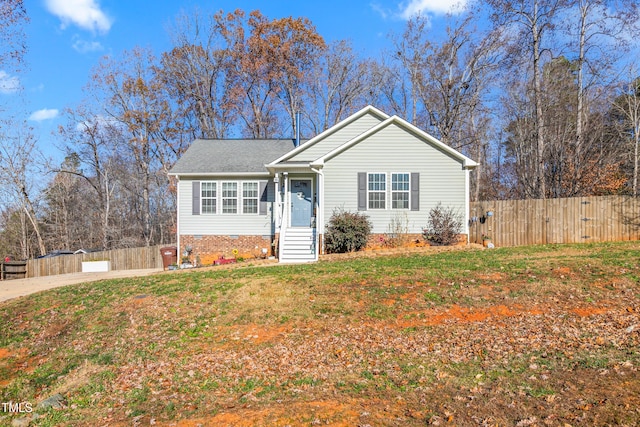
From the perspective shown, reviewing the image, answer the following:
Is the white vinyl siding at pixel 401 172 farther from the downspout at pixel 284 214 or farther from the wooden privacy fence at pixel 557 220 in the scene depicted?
the wooden privacy fence at pixel 557 220

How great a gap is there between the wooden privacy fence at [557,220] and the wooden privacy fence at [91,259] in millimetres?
14860

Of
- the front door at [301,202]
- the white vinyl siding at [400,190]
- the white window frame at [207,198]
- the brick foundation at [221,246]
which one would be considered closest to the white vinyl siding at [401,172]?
the white vinyl siding at [400,190]

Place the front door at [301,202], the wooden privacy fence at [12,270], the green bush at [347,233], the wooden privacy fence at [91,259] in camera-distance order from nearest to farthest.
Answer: the green bush at [347,233] < the front door at [301,202] < the wooden privacy fence at [12,270] < the wooden privacy fence at [91,259]

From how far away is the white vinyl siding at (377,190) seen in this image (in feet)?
49.8

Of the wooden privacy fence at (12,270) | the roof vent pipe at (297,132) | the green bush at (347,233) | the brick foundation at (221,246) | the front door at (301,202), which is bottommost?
the wooden privacy fence at (12,270)

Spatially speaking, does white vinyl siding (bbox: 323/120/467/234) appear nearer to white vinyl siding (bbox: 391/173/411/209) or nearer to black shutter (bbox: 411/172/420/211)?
black shutter (bbox: 411/172/420/211)

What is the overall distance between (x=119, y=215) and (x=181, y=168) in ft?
53.7

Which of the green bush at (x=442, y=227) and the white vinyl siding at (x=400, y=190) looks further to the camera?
the white vinyl siding at (x=400, y=190)

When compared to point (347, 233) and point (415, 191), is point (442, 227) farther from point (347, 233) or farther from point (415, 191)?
point (347, 233)

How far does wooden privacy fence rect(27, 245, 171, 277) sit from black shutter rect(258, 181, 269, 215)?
6.64 m

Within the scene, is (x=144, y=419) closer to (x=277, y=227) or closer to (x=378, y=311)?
(x=378, y=311)

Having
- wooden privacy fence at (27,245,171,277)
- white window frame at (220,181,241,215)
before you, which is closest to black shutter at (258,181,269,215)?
white window frame at (220,181,241,215)

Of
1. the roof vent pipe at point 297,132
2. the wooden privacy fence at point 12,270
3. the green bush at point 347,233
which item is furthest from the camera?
the roof vent pipe at point 297,132

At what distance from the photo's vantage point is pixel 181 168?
17.1m
